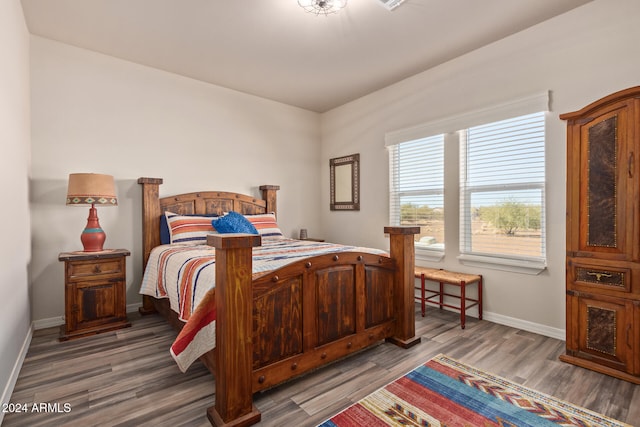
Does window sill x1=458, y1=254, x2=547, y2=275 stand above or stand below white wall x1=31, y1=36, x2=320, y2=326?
below

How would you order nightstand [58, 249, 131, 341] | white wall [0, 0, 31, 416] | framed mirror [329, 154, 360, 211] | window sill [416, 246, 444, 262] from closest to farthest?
white wall [0, 0, 31, 416]
nightstand [58, 249, 131, 341]
window sill [416, 246, 444, 262]
framed mirror [329, 154, 360, 211]

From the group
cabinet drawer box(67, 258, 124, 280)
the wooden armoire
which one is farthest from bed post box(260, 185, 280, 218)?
the wooden armoire

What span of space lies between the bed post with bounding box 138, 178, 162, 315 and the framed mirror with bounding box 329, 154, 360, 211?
2.51m

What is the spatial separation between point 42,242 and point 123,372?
175cm

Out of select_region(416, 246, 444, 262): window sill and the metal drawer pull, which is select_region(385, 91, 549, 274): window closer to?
select_region(416, 246, 444, 262): window sill

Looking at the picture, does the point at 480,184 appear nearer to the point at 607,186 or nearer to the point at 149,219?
the point at 607,186

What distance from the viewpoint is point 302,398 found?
1906 millimetres

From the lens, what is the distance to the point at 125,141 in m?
3.52

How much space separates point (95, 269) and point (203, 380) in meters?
1.59

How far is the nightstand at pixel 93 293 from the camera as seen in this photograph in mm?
2770

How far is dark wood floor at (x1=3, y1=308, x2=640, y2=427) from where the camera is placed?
1.76m

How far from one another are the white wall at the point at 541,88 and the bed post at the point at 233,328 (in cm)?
260

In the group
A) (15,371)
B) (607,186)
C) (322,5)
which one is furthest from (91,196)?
(607,186)

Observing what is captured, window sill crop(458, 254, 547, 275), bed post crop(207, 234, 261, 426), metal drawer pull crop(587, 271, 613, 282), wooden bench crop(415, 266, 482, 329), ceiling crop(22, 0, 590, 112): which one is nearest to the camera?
bed post crop(207, 234, 261, 426)
